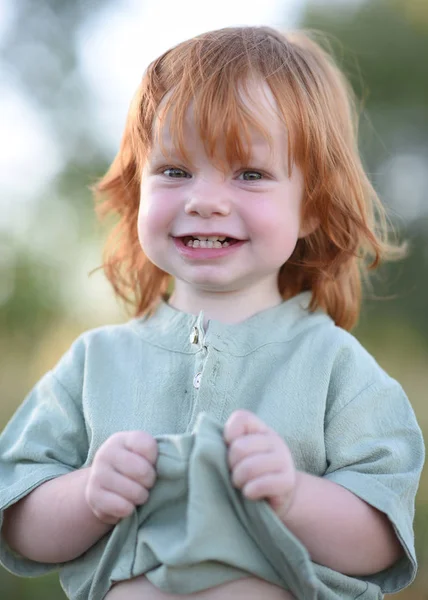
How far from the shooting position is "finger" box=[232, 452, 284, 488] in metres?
1.11

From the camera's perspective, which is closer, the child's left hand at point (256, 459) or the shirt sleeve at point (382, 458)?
the child's left hand at point (256, 459)

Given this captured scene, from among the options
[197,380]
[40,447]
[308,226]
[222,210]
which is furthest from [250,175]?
[40,447]

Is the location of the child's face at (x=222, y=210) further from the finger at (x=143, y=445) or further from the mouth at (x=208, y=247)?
the finger at (x=143, y=445)

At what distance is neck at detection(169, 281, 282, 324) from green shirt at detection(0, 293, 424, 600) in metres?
0.03

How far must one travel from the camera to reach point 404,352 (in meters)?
3.08

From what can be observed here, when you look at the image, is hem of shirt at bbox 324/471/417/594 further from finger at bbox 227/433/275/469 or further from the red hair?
the red hair

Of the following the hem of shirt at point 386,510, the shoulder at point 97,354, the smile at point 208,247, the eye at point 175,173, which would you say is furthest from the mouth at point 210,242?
the hem of shirt at point 386,510

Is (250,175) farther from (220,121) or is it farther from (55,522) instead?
(55,522)

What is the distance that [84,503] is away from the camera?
4.16 feet

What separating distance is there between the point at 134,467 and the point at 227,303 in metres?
0.44

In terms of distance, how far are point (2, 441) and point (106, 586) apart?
0.35 m

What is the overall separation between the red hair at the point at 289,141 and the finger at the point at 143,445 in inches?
18.7

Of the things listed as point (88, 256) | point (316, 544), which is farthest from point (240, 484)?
point (88, 256)

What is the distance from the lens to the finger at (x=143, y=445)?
3.83ft
